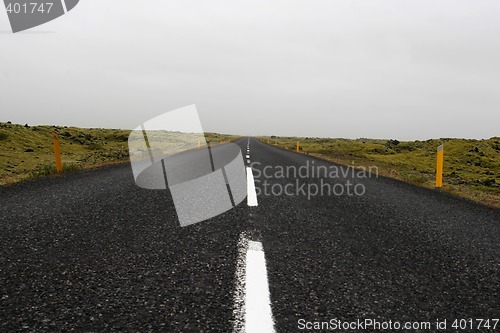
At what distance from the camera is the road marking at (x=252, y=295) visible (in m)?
2.15

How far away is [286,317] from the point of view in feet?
7.50

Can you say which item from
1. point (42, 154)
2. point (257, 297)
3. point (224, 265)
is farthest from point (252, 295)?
point (42, 154)

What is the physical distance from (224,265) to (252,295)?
26.5 inches

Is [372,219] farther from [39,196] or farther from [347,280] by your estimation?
[39,196]

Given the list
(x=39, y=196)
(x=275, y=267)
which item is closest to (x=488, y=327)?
(x=275, y=267)

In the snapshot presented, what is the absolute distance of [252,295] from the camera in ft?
8.42

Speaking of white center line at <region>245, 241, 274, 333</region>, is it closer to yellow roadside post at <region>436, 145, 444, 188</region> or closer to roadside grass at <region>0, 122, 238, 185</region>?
yellow roadside post at <region>436, 145, 444, 188</region>

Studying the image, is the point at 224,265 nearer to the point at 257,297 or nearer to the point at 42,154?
the point at 257,297

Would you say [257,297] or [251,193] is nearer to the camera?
[257,297]

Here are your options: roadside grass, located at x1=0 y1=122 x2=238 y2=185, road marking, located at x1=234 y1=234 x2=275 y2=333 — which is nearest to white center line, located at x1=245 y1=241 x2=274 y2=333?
road marking, located at x1=234 y1=234 x2=275 y2=333

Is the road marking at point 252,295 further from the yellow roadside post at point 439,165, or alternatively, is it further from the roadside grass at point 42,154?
the roadside grass at point 42,154

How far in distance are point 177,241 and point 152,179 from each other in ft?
19.0

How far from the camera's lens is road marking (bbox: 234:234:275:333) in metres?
2.15

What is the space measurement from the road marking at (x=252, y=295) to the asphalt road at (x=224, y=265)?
0.06 m
